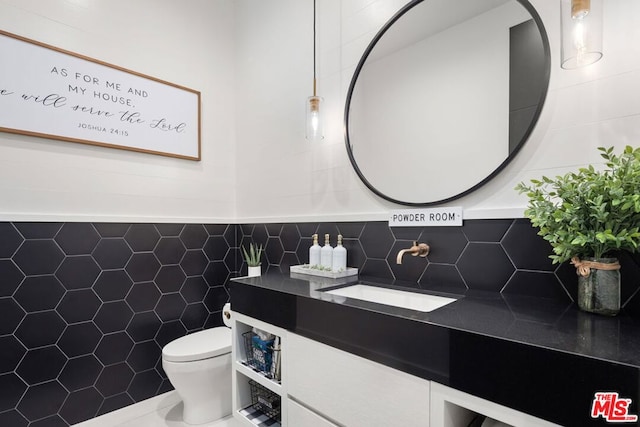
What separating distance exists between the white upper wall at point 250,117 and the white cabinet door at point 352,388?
2.34 feet

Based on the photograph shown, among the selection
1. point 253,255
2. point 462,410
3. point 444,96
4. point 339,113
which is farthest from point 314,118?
point 462,410

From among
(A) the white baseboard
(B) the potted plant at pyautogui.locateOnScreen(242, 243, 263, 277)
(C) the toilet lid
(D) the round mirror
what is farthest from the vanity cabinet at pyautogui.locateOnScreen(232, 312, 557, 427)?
(A) the white baseboard

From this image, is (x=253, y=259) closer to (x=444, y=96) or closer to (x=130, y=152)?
(x=130, y=152)

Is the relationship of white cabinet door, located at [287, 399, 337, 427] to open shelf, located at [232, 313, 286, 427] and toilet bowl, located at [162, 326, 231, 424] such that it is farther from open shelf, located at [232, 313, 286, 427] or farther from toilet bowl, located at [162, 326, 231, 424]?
toilet bowl, located at [162, 326, 231, 424]

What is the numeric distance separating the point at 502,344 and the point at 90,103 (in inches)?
89.3

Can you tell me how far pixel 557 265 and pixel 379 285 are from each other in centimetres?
65

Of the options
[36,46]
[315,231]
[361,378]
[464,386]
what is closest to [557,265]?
[464,386]

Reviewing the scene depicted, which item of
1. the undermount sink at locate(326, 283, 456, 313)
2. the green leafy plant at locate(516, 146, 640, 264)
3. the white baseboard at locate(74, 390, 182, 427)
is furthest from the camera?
the white baseboard at locate(74, 390, 182, 427)

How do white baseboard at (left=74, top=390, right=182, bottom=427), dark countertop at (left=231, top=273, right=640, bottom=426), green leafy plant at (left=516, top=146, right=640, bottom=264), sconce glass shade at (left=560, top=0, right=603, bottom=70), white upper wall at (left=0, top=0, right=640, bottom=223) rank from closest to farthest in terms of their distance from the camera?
1. dark countertop at (left=231, top=273, right=640, bottom=426)
2. green leafy plant at (left=516, top=146, right=640, bottom=264)
3. sconce glass shade at (left=560, top=0, right=603, bottom=70)
4. white upper wall at (left=0, top=0, right=640, bottom=223)
5. white baseboard at (left=74, top=390, right=182, bottom=427)

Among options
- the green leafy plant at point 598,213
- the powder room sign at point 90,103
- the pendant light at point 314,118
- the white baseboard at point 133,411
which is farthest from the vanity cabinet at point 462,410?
the powder room sign at point 90,103

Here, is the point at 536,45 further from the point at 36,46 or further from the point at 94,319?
the point at 94,319

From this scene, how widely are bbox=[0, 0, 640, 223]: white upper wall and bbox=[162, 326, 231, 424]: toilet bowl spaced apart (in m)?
0.83

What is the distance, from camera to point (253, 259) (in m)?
2.16

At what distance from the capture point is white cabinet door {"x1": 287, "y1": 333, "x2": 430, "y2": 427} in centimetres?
87
